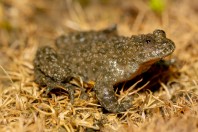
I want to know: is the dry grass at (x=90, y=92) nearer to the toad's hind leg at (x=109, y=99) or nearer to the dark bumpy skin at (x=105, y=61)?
the toad's hind leg at (x=109, y=99)

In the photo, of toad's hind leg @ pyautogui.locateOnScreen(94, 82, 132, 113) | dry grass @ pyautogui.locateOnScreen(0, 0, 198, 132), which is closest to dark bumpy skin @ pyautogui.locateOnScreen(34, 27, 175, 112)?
toad's hind leg @ pyautogui.locateOnScreen(94, 82, 132, 113)

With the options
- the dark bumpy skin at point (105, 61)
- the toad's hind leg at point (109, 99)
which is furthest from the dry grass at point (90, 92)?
the dark bumpy skin at point (105, 61)

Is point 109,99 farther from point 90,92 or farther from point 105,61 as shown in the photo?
point 105,61

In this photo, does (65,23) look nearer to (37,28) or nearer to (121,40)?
(37,28)

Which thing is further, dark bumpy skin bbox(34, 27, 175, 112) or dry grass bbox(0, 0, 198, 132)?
dark bumpy skin bbox(34, 27, 175, 112)

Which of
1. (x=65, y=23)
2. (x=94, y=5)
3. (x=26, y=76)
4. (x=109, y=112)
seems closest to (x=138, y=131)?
(x=109, y=112)

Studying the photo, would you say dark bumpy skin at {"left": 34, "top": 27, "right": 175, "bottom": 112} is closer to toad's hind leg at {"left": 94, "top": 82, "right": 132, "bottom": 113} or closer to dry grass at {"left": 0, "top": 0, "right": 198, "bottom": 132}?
toad's hind leg at {"left": 94, "top": 82, "right": 132, "bottom": 113}

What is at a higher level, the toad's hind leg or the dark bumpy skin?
the dark bumpy skin
